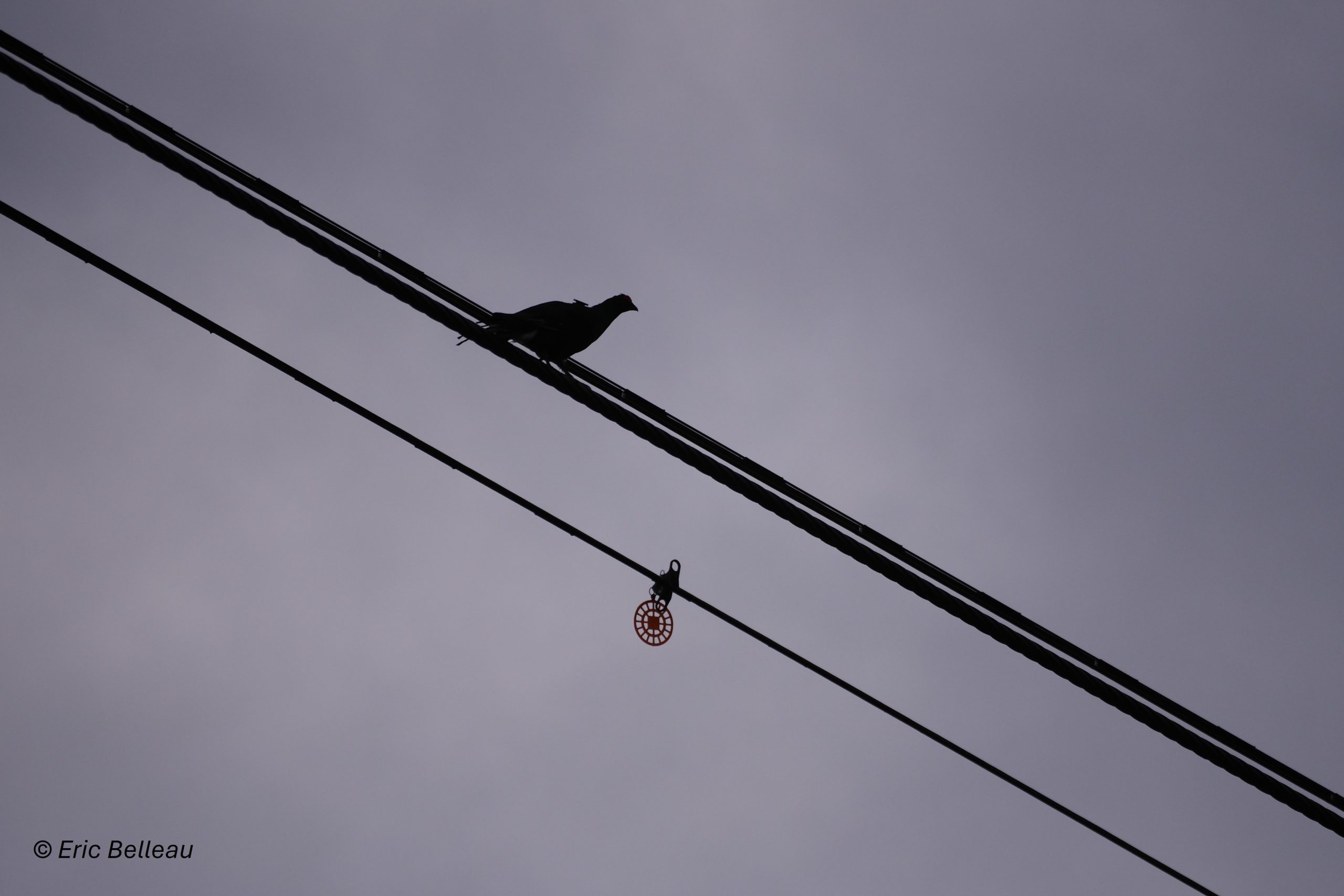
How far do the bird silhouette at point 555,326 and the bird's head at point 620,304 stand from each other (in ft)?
0.50

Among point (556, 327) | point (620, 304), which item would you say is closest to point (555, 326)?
point (556, 327)

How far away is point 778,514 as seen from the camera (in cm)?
541

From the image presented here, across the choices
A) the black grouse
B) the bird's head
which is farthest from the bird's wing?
the bird's head

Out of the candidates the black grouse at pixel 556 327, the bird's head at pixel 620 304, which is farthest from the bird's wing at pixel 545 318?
the bird's head at pixel 620 304

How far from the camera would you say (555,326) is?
805 centimetres

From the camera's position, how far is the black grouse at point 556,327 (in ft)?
23.6

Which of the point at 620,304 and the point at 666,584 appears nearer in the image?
the point at 666,584

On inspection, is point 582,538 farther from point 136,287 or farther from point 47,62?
point 47,62

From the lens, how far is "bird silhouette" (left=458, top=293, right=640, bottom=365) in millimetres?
7156

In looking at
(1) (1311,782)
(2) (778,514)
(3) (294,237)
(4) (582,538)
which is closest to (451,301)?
(3) (294,237)

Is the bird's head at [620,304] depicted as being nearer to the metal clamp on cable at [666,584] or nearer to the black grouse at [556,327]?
the black grouse at [556,327]

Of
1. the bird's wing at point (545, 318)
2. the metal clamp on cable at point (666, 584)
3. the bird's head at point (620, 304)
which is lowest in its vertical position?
the metal clamp on cable at point (666, 584)

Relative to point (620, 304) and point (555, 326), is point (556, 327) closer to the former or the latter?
point (555, 326)

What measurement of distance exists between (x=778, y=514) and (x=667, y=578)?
5.83ft
